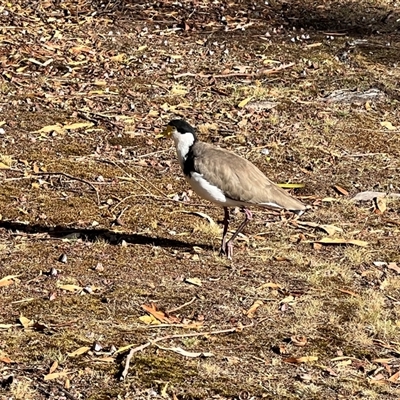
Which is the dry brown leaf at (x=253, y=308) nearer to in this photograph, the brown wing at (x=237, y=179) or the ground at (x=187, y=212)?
the ground at (x=187, y=212)

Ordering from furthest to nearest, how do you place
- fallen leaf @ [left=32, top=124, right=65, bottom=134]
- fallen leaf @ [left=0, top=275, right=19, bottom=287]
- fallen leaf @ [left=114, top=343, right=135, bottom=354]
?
fallen leaf @ [left=32, top=124, right=65, bottom=134] < fallen leaf @ [left=0, top=275, right=19, bottom=287] < fallen leaf @ [left=114, top=343, right=135, bottom=354]

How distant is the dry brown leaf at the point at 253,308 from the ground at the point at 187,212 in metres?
0.01

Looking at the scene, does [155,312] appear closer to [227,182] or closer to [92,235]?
[227,182]

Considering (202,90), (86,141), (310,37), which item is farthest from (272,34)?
(86,141)

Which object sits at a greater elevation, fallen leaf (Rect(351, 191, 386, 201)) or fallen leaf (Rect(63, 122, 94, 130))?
fallen leaf (Rect(351, 191, 386, 201))

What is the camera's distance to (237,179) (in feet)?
22.6

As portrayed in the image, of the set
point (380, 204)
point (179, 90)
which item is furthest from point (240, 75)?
point (380, 204)

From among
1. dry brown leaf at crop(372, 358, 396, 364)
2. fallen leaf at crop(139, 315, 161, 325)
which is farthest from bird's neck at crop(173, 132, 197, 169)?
dry brown leaf at crop(372, 358, 396, 364)

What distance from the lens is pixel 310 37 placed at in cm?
1353

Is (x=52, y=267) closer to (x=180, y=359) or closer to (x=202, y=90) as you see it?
(x=180, y=359)

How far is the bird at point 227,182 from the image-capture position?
6855 millimetres

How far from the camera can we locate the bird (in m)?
6.86

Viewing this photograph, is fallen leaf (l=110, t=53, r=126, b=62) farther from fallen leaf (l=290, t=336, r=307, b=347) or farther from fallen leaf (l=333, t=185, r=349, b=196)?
fallen leaf (l=290, t=336, r=307, b=347)

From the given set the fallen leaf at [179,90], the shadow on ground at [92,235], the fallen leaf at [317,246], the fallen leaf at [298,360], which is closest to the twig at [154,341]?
the fallen leaf at [298,360]
